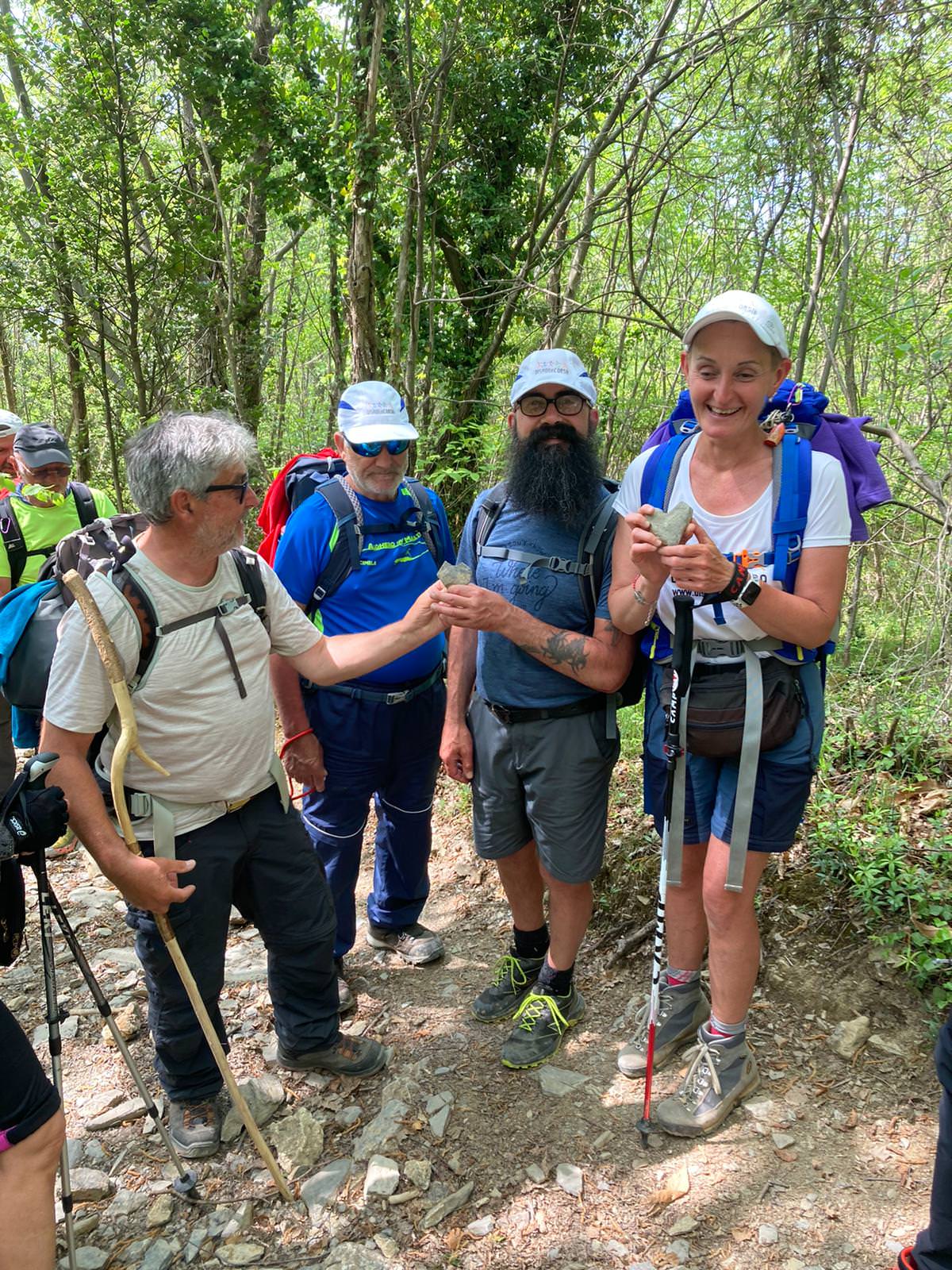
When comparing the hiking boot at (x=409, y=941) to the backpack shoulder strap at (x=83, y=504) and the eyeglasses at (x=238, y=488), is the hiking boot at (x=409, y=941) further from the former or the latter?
the backpack shoulder strap at (x=83, y=504)

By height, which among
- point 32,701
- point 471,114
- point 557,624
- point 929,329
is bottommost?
point 32,701

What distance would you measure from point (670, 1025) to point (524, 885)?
2.39 feet

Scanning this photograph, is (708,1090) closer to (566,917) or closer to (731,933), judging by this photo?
(731,933)

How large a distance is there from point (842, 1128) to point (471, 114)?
335 inches

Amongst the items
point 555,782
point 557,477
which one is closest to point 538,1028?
point 555,782

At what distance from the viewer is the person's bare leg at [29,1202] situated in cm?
179

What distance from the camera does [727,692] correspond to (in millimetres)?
2457

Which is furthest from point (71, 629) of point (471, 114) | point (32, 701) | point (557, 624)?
point (471, 114)

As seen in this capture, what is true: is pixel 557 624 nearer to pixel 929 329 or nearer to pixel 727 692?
pixel 727 692

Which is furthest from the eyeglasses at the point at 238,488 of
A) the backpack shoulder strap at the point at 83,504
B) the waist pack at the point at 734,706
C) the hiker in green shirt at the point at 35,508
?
the backpack shoulder strap at the point at 83,504

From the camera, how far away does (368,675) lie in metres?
3.24

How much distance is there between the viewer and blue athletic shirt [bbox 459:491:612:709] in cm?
284

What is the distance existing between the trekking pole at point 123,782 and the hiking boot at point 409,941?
3.98 feet

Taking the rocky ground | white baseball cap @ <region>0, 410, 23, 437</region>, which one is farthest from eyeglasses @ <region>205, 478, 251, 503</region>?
white baseball cap @ <region>0, 410, 23, 437</region>
